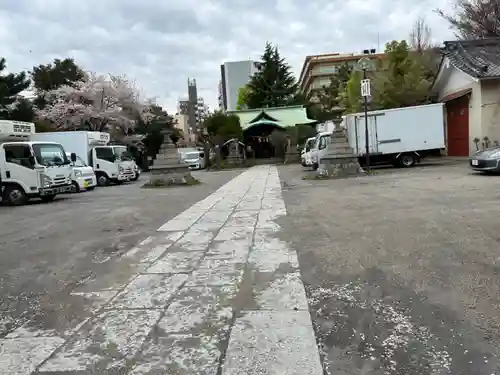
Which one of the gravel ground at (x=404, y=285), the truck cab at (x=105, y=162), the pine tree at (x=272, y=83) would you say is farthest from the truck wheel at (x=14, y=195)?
the pine tree at (x=272, y=83)

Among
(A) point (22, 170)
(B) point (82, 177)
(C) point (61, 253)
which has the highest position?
(A) point (22, 170)

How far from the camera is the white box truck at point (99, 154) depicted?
22.5 metres

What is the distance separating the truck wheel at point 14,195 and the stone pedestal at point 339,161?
10341 mm

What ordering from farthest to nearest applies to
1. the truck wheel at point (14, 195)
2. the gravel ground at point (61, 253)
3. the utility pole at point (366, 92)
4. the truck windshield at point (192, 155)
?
the truck windshield at point (192, 155)
the utility pole at point (366, 92)
the truck wheel at point (14, 195)
the gravel ground at point (61, 253)

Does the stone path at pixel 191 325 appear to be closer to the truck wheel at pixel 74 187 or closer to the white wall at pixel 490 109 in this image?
the truck wheel at pixel 74 187

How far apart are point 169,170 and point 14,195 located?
20.4 ft

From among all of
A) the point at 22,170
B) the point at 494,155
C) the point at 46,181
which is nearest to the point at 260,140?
the point at 494,155

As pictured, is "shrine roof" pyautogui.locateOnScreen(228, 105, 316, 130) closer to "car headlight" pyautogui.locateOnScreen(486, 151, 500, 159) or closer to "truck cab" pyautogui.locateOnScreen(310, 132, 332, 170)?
"truck cab" pyautogui.locateOnScreen(310, 132, 332, 170)

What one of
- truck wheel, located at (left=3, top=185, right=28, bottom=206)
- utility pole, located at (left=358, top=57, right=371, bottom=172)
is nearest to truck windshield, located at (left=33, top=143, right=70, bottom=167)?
truck wheel, located at (left=3, top=185, right=28, bottom=206)

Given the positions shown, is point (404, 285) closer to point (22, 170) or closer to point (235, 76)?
point (22, 170)

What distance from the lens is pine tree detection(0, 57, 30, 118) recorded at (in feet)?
98.1

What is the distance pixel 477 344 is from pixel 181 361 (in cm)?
201

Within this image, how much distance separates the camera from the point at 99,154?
77.5 ft

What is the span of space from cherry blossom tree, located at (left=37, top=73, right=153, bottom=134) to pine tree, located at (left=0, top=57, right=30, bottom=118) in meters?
2.87
